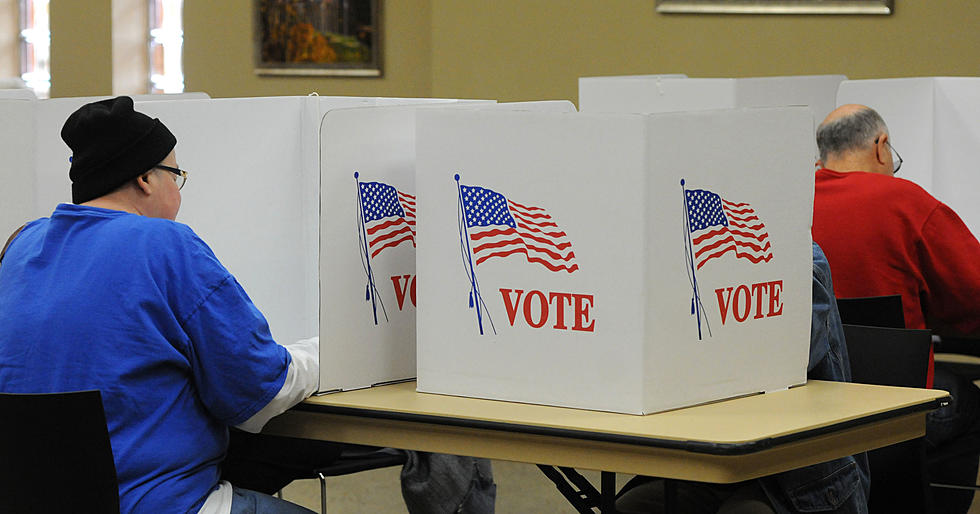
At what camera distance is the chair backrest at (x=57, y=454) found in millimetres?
1726

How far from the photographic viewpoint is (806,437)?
1.72 metres

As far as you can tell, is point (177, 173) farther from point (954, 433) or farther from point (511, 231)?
point (954, 433)

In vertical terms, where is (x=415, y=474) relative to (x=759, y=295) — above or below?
below

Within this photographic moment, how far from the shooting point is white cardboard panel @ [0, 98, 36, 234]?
2.68 metres

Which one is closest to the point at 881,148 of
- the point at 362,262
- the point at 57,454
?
the point at 362,262

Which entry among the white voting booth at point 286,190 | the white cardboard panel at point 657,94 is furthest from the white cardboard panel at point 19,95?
the white cardboard panel at point 657,94

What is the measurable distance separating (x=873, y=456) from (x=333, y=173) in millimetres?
1302

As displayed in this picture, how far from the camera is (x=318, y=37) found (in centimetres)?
813

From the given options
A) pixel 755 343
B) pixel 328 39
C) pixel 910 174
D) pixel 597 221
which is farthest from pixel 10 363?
pixel 328 39

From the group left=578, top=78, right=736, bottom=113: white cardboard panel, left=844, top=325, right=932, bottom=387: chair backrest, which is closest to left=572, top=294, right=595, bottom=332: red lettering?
left=844, top=325, right=932, bottom=387: chair backrest

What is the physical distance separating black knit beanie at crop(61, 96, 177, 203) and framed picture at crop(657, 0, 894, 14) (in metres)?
5.24

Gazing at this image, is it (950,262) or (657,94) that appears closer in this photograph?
(950,262)

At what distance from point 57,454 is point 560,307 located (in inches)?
31.0

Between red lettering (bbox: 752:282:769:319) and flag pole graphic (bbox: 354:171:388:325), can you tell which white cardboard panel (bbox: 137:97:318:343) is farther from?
red lettering (bbox: 752:282:769:319)
